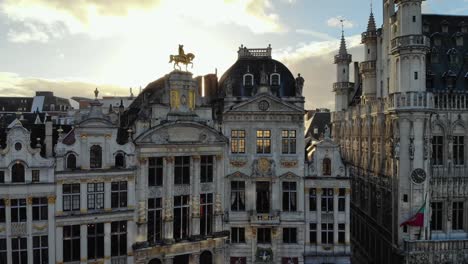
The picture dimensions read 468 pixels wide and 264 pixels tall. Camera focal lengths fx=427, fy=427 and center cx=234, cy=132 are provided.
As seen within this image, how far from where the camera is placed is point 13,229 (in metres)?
33.8

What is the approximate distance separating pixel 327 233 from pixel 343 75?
89.8ft

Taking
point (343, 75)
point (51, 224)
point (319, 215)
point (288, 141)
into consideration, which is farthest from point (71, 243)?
point (343, 75)

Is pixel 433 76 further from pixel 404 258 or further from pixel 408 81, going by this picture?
pixel 404 258

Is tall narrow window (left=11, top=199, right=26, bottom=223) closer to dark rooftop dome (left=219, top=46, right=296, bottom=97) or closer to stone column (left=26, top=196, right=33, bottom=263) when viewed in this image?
stone column (left=26, top=196, right=33, bottom=263)

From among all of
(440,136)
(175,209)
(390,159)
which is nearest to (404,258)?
(390,159)

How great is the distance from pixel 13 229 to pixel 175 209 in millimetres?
13367

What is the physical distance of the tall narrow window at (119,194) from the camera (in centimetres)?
3719

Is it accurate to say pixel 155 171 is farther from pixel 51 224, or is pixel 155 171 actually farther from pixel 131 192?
pixel 51 224

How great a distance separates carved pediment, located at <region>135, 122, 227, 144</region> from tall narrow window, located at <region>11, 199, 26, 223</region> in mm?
10337

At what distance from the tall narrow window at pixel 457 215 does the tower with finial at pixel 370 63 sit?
1607 centimetres

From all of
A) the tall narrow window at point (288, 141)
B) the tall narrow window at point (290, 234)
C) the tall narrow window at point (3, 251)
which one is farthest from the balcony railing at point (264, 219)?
the tall narrow window at point (3, 251)

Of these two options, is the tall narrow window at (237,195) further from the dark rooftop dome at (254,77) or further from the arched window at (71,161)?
the arched window at (71,161)

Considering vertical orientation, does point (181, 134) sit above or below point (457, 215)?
above

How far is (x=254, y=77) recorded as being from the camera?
4303 cm
